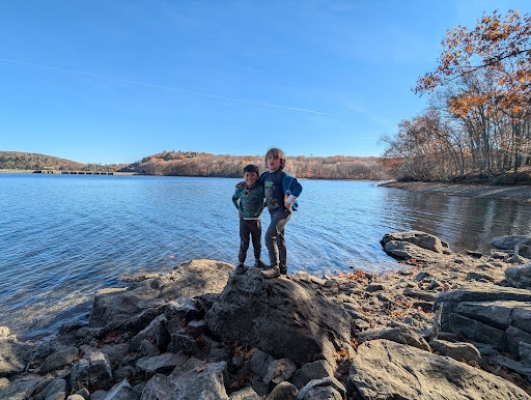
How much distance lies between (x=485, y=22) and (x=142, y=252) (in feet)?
52.7

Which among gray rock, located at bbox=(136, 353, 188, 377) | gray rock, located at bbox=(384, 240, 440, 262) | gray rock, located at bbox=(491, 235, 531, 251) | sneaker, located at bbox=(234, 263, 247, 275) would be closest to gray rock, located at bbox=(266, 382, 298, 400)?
gray rock, located at bbox=(136, 353, 188, 377)

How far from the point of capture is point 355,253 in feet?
52.7

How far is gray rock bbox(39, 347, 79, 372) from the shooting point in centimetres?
548

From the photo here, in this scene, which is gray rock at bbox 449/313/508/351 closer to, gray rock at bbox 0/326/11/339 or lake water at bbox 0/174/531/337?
lake water at bbox 0/174/531/337

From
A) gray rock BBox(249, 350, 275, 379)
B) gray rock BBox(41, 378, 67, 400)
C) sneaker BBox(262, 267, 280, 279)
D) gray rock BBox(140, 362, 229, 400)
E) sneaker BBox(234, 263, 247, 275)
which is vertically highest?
sneaker BBox(262, 267, 280, 279)

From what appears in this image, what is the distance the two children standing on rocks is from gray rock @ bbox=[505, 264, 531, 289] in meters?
6.15

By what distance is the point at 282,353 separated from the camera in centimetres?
472

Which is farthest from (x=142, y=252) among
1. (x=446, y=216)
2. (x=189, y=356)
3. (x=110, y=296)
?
(x=446, y=216)

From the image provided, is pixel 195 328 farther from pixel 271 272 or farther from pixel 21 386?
pixel 21 386

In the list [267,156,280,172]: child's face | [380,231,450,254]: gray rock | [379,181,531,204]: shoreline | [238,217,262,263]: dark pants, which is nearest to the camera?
[267,156,280,172]: child's face

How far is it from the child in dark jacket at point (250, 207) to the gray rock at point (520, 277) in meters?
6.55

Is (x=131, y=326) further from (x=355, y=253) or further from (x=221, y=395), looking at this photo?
(x=355, y=253)

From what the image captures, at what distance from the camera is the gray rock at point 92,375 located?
453cm

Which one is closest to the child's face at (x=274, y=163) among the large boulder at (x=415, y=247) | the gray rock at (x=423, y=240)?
the large boulder at (x=415, y=247)
